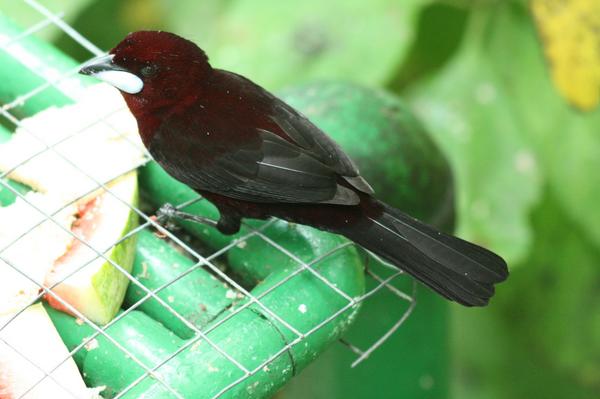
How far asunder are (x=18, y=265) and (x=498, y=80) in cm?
156

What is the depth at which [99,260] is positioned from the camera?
1.82m

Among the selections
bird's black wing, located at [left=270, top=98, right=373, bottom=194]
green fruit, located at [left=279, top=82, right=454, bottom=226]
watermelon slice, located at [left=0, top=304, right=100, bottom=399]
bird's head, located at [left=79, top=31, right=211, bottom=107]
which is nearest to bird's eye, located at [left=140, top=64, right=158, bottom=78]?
bird's head, located at [left=79, top=31, right=211, bottom=107]

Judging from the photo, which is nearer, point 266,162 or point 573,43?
point 266,162

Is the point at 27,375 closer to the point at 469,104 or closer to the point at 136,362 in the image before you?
the point at 136,362

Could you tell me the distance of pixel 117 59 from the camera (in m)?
2.02

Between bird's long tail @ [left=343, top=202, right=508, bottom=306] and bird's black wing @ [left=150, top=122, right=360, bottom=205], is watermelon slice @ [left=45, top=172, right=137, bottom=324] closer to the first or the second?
bird's black wing @ [left=150, top=122, right=360, bottom=205]

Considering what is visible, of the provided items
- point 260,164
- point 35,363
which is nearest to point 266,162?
point 260,164

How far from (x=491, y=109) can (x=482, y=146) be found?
0.40 ft

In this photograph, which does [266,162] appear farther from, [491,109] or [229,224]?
[491,109]

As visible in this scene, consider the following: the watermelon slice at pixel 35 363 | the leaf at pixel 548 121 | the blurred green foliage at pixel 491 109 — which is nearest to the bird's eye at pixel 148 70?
the watermelon slice at pixel 35 363

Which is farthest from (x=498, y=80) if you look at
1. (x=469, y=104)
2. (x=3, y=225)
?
(x=3, y=225)

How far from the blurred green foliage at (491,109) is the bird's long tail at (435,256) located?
751mm

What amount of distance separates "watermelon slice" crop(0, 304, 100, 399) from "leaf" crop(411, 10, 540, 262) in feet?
4.33

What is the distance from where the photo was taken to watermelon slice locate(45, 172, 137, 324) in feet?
5.84
